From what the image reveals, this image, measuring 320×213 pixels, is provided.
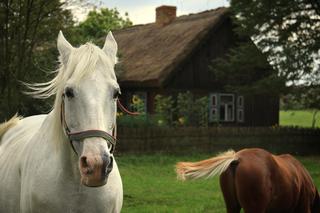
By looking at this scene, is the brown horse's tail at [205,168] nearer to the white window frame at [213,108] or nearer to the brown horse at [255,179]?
the brown horse at [255,179]

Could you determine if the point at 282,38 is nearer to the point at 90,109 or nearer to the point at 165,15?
the point at 165,15

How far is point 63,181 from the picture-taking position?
11.2 feet

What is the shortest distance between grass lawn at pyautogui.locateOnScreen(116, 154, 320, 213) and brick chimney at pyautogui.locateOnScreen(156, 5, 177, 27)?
14721 millimetres

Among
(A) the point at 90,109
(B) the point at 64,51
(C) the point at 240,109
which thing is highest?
(B) the point at 64,51

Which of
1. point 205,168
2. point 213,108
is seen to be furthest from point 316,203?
point 213,108

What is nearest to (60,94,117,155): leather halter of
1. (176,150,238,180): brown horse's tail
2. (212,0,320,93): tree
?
(176,150,238,180): brown horse's tail

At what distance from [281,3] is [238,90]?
12.9 ft

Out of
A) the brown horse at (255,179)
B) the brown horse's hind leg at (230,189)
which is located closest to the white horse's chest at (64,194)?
the brown horse at (255,179)

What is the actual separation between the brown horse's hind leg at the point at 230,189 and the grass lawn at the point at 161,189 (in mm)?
2205

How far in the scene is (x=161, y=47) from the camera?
25.8m

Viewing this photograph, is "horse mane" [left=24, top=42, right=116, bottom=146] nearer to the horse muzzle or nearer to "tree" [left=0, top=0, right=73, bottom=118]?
the horse muzzle

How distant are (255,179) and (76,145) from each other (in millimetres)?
3016

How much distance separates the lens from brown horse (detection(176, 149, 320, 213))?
5.62 meters

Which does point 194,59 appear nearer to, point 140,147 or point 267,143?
point 267,143
